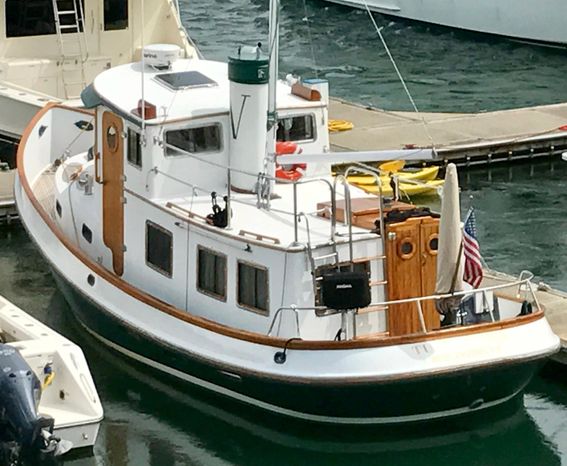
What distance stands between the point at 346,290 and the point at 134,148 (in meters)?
3.66

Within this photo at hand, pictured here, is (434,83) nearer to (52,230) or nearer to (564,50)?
(564,50)

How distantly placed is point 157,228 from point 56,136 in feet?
16.6

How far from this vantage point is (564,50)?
148ft

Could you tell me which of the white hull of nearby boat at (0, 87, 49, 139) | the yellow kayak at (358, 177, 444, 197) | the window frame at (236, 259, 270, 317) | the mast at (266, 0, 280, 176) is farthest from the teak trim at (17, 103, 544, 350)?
the white hull of nearby boat at (0, 87, 49, 139)

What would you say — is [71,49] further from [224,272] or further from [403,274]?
[403,274]

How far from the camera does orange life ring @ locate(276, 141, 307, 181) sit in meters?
18.7

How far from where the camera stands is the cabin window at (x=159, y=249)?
1809 cm

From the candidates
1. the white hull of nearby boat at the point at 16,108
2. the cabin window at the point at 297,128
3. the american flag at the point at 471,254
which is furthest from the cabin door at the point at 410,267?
the white hull of nearby boat at the point at 16,108

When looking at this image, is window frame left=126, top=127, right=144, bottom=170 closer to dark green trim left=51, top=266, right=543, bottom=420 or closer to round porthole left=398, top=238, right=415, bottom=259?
dark green trim left=51, top=266, right=543, bottom=420

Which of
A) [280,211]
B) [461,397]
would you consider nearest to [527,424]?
[461,397]

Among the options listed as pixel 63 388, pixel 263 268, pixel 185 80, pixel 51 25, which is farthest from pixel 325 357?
pixel 51 25

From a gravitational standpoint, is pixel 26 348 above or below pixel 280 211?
below

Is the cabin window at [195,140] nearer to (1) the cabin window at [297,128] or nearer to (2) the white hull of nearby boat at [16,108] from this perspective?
(1) the cabin window at [297,128]

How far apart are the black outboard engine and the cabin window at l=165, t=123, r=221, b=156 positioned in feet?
12.2
